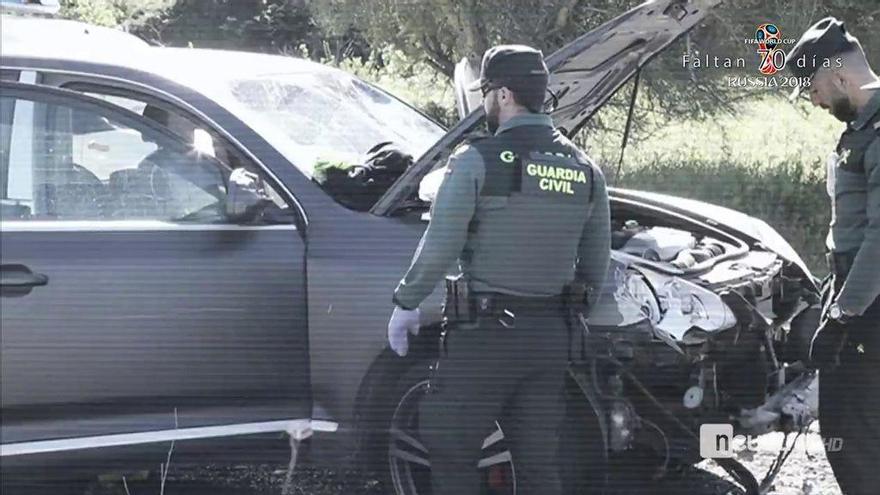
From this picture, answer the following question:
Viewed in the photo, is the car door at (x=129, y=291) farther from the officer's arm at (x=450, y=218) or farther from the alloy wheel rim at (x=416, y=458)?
the officer's arm at (x=450, y=218)

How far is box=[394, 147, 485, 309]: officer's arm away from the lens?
300 centimetres

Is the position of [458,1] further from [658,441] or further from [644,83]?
[658,441]

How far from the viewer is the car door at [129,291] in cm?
343

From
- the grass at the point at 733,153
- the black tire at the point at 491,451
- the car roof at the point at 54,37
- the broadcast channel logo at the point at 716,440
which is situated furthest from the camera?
the grass at the point at 733,153

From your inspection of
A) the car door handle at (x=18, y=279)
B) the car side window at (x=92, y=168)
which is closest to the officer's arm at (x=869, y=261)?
the car side window at (x=92, y=168)

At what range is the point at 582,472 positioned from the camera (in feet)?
11.6

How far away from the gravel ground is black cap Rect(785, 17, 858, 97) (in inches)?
54.6

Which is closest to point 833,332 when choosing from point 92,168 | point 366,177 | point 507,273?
point 507,273

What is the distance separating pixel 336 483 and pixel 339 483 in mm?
17

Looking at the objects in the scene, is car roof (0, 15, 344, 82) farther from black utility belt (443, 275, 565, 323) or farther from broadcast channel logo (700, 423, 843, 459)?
broadcast channel logo (700, 423, 843, 459)

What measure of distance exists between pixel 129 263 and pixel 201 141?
43cm

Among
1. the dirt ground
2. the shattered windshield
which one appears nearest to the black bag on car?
the shattered windshield

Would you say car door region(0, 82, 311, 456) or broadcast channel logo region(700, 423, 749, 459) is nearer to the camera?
car door region(0, 82, 311, 456)

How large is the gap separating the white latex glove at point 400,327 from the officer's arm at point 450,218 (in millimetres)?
194
